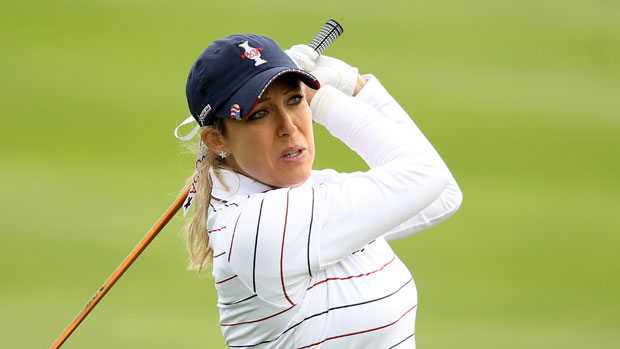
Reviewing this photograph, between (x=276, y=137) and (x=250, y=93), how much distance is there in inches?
3.5

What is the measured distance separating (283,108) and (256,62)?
73mm

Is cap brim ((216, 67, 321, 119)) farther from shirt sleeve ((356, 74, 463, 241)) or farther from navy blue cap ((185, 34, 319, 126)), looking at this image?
shirt sleeve ((356, 74, 463, 241))

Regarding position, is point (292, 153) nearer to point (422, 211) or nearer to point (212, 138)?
point (212, 138)

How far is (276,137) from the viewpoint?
100 centimetres

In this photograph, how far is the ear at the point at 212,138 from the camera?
1.03 metres

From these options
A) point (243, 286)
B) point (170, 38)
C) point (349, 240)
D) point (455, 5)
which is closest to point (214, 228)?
point (243, 286)

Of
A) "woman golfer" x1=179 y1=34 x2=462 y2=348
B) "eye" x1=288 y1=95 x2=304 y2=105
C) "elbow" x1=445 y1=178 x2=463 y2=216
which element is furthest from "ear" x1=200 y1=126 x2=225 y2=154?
"elbow" x1=445 y1=178 x2=463 y2=216

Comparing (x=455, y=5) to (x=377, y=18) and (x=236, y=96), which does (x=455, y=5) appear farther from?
(x=236, y=96)

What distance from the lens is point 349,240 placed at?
3.00ft

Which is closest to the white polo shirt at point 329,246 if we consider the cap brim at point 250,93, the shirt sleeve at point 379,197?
the shirt sleeve at point 379,197

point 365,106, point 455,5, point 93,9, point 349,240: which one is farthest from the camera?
point 455,5

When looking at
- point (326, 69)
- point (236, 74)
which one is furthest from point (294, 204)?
point (326, 69)

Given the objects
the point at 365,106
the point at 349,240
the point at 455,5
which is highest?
the point at 455,5

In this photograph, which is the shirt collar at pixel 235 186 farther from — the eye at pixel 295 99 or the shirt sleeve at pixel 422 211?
the shirt sleeve at pixel 422 211
